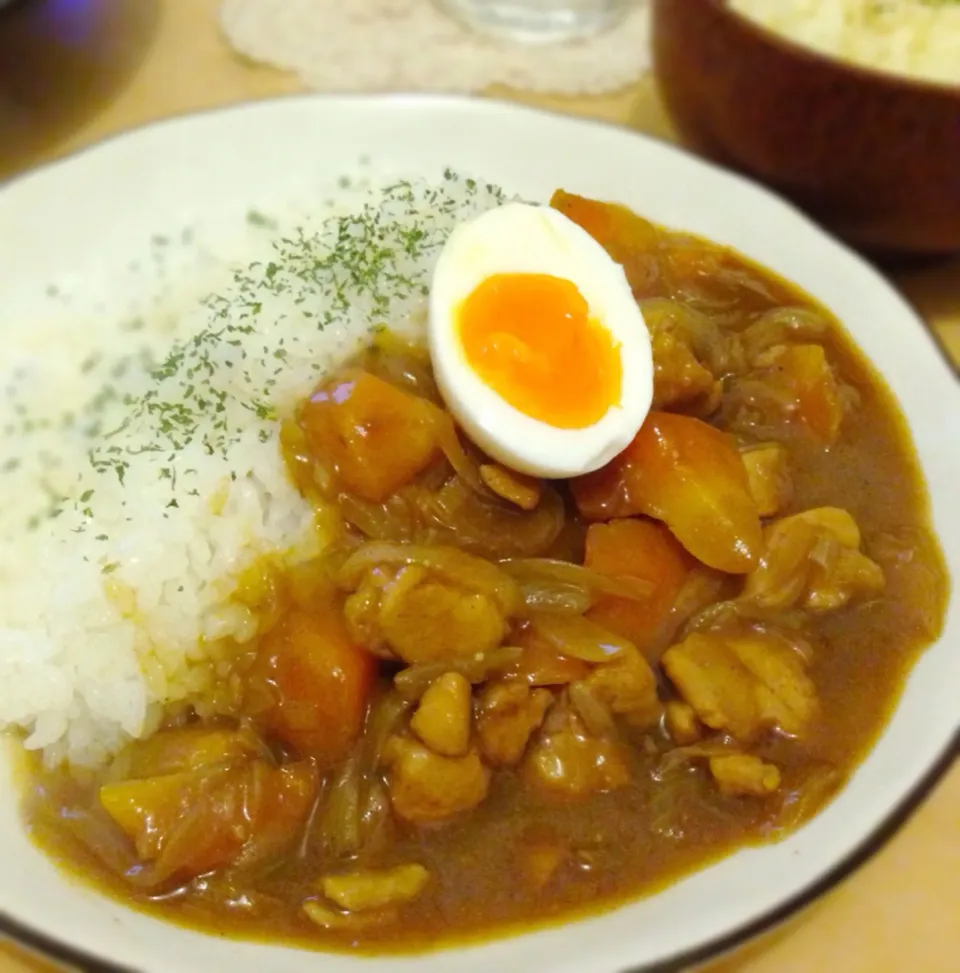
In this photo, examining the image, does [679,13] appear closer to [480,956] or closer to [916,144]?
[916,144]

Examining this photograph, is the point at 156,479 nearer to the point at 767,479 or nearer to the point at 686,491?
the point at 686,491

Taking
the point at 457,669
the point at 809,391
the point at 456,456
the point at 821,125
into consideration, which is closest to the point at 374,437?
the point at 456,456

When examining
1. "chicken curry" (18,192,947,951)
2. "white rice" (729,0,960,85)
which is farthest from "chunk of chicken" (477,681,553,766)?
"white rice" (729,0,960,85)

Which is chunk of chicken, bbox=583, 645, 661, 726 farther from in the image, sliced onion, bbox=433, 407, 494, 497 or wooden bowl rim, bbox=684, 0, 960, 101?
wooden bowl rim, bbox=684, 0, 960, 101

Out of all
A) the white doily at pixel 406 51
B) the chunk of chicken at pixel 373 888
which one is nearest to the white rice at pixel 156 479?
the chunk of chicken at pixel 373 888

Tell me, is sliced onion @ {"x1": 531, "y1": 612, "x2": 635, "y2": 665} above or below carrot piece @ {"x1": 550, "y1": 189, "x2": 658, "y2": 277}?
below
